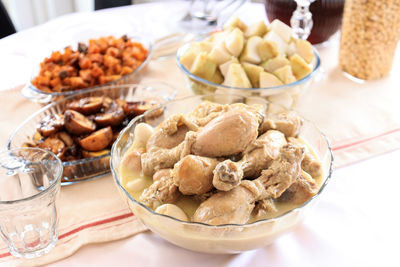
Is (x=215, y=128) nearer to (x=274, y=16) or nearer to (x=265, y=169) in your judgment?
(x=265, y=169)

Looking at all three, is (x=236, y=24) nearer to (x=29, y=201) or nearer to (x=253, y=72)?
(x=253, y=72)

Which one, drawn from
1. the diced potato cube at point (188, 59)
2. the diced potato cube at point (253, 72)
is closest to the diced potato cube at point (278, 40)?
the diced potato cube at point (253, 72)

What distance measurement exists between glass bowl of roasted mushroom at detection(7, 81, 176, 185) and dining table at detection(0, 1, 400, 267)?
7cm

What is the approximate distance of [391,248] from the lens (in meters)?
0.88

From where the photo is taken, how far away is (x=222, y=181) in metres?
0.72

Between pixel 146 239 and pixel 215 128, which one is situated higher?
pixel 215 128

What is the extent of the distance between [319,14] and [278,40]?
1.52 feet

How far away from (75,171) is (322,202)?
622 mm

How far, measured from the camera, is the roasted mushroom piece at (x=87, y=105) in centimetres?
116

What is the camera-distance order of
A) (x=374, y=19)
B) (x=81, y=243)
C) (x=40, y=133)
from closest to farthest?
(x=81, y=243), (x=40, y=133), (x=374, y=19)

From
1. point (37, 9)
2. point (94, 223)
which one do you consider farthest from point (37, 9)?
point (94, 223)

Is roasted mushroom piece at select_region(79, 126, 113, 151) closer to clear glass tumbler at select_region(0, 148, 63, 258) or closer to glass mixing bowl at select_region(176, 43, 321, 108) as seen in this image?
clear glass tumbler at select_region(0, 148, 63, 258)

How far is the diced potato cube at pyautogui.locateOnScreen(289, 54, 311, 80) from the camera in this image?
1218mm

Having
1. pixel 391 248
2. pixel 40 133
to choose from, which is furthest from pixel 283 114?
pixel 40 133
